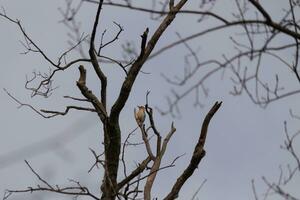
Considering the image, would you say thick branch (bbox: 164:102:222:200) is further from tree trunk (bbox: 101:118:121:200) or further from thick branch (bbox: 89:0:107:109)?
thick branch (bbox: 89:0:107:109)

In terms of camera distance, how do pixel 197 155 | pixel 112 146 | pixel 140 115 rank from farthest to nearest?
1. pixel 140 115
2. pixel 112 146
3. pixel 197 155

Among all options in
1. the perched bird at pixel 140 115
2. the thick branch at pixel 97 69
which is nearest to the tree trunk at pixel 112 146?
the thick branch at pixel 97 69

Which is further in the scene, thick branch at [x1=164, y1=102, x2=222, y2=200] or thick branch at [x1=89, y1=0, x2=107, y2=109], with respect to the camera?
thick branch at [x1=89, y1=0, x2=107, y2=109]

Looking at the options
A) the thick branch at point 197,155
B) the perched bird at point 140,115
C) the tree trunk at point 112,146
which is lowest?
the thick branch at point 197,155

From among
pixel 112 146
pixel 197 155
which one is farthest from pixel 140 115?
pixel 197 155

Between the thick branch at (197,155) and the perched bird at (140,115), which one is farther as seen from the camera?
the perched bird at (140,115)

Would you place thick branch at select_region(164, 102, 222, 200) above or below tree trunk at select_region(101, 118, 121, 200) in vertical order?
below

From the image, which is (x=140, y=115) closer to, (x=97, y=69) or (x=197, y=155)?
(x=97, y=69)

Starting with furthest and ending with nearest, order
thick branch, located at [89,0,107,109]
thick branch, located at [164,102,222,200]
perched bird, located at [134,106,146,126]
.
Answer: perched bird, located at [134,106,146,126] → thick branch, located at [89,0,107,109] → thick branch, located at [164,102,222,200]

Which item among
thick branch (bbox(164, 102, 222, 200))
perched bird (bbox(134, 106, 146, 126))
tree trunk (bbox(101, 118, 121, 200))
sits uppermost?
perched bird (bbox(134, 106, 146, 126))

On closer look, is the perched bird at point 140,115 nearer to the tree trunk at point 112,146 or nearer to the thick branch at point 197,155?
the tree trunk at point 112,146

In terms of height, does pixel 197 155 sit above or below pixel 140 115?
below

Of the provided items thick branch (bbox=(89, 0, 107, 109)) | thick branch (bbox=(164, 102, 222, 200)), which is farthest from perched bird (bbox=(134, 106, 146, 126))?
thick branch (bbox=(164, 102, 222, 200))

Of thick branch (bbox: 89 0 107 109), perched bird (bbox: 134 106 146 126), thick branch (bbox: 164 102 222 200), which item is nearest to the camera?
thick branch (bbox: 164 102 222 200)
